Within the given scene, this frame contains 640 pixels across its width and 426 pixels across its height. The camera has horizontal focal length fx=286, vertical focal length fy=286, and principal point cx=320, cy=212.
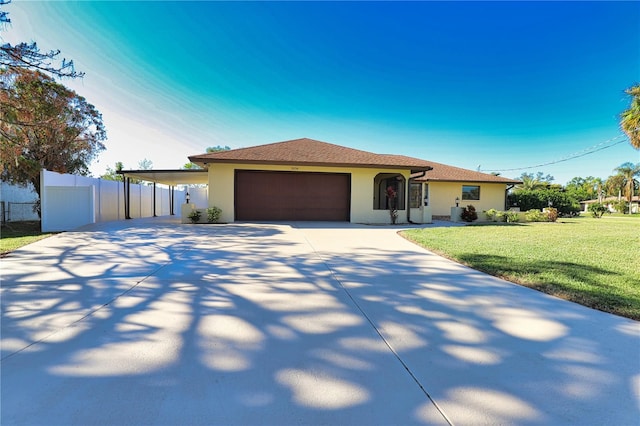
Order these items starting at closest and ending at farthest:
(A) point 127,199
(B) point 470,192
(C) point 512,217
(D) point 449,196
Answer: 1. (C) point 512,217
2. (A) point 127,199
3. (D) point 449,196
4. (B) point 470,192

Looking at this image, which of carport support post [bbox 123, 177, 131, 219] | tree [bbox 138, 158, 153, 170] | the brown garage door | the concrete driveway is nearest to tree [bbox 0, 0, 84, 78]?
the concrete driveway

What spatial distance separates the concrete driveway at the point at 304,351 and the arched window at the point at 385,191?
40.4ft

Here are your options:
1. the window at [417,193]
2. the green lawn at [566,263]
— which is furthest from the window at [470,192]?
the green lawn at [566,263]

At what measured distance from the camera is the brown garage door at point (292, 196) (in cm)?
1434

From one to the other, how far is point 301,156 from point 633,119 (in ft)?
49.1

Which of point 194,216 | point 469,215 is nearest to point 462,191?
point 469,215

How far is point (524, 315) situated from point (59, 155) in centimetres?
2110

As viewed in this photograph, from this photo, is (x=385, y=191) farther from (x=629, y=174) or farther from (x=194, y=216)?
(x=629, y=174)

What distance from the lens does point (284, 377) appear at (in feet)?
7.03

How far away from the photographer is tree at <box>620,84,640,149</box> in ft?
41.5

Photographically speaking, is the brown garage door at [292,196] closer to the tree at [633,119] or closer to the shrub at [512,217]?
the shrub at [512,217]

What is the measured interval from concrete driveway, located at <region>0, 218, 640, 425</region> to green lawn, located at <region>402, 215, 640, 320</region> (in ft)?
1.73

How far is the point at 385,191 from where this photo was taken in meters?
18.1

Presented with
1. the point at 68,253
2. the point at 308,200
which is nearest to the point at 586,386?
the point at 68,253
